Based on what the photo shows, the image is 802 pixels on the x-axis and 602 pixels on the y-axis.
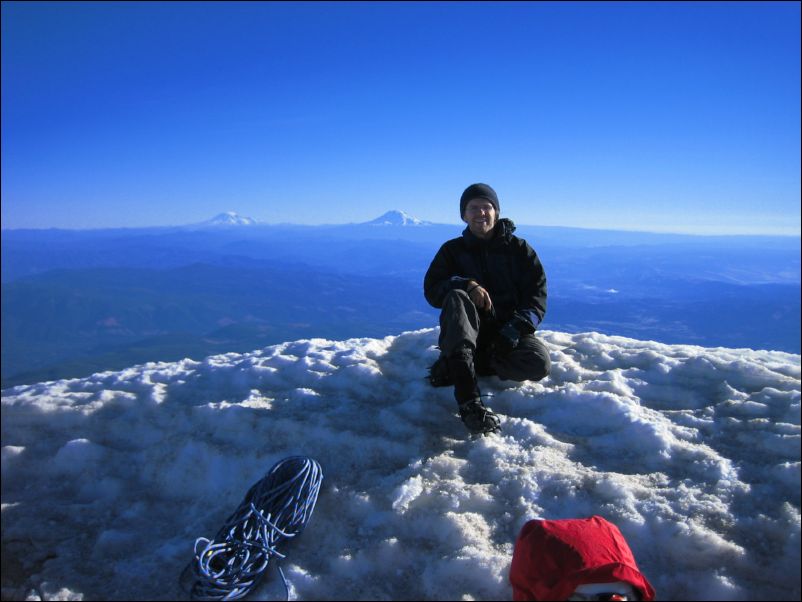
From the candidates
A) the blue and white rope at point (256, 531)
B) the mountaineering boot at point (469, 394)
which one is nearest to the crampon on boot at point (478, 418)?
the mountaineering boot at point (469, 394)

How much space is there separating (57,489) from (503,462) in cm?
495

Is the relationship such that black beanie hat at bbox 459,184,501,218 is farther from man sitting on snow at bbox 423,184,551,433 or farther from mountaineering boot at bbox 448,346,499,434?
→ mountaineering boot at bbox 448,346,499,434

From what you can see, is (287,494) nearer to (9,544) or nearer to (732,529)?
(9,544)

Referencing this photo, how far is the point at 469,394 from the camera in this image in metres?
4.82

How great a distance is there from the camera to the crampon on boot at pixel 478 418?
4773mm

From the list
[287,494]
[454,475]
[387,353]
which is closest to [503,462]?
[454,475]

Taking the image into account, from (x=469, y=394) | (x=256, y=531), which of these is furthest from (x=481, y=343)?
(x=256, y=531)

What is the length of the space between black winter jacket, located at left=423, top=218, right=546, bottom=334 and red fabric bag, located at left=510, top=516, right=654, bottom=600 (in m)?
3.21

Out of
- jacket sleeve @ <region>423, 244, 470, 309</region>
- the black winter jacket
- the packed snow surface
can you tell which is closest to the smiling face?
the black winter jacket

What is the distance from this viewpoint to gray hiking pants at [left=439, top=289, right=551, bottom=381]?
492 cm

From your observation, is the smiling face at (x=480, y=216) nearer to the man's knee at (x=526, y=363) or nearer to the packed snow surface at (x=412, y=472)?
the man's knee at (x=526, y=363)

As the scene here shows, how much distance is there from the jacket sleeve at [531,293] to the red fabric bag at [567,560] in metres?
3.03

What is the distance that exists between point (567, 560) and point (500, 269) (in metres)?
3.97

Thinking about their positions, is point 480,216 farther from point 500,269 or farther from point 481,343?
point 481,343
